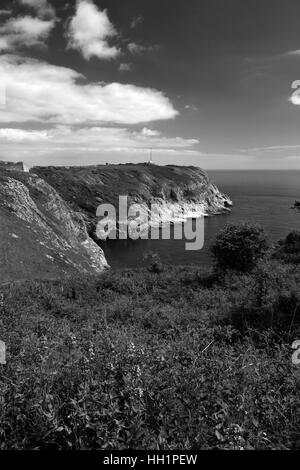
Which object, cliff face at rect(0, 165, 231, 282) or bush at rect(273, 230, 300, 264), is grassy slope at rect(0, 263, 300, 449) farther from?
cliff face at rect(0, 165, 231, 282)

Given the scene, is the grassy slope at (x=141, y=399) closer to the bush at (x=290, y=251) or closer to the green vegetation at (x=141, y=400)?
the green vegetation at (x=141, y=400)

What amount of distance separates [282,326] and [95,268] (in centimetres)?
4669

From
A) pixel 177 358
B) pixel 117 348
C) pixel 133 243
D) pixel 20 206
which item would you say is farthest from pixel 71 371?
pixel 133 243

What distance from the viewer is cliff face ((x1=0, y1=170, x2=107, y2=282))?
42531 millimetres

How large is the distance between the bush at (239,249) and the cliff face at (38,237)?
22.8 meters

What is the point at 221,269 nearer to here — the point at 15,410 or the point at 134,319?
the point at 134,319

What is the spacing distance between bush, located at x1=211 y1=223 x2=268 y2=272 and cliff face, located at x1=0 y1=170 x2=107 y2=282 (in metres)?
22.8

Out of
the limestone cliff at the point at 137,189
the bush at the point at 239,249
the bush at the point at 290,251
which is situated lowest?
the bush at the point at 290,251

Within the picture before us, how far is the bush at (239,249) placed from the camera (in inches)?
1291

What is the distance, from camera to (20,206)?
56531 mm

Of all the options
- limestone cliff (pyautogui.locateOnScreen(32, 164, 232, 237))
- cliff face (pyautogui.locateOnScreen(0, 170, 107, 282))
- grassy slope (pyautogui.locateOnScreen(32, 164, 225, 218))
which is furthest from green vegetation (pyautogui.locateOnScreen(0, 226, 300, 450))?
grassy slope (pyautogui.locateOnScreen(32, 164, 225, 218))

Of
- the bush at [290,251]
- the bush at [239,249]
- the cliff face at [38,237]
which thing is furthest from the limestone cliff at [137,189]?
the bush at [239,249]

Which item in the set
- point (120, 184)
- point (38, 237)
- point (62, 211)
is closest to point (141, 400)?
point (38, 237)
